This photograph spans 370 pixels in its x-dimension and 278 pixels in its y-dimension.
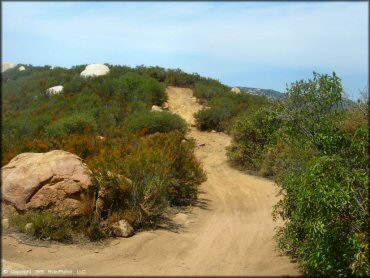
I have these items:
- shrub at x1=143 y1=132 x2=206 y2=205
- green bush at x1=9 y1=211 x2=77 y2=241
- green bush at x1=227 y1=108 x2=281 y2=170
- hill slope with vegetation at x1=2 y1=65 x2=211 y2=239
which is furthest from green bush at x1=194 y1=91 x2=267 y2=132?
green bush at x1=9 y1=211 x2=77 y2=241

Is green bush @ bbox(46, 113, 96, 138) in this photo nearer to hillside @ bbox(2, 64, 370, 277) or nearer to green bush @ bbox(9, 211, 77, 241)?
hillside @ bbox(2, 64, 370, 277)

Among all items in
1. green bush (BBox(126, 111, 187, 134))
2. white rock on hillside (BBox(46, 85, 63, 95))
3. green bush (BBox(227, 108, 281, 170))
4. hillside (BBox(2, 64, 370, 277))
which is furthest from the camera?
white rock on hillside (BBox(46, 85, 63, 95))

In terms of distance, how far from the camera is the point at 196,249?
8.82 metres

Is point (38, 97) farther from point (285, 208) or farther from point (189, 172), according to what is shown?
point (285, 208)

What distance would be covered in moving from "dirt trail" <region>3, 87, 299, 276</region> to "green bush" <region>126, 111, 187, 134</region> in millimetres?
7939

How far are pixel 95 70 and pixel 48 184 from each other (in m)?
26.6

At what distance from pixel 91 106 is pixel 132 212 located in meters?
15.5

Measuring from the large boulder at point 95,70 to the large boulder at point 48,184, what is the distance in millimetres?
24315

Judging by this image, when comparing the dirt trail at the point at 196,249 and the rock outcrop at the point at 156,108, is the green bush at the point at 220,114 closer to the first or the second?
the rock outcrop at the point at 156,108

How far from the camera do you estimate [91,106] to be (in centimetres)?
2464

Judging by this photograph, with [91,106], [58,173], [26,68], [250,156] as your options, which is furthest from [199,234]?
[26,68]

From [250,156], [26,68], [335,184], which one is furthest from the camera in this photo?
[26,68]

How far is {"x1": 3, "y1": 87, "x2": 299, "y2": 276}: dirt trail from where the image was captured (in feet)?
23.7

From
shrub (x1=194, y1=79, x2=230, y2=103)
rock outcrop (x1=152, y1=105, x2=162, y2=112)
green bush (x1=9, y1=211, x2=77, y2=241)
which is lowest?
green bush (x1=9, y1=211, x2=77, y2=241)
